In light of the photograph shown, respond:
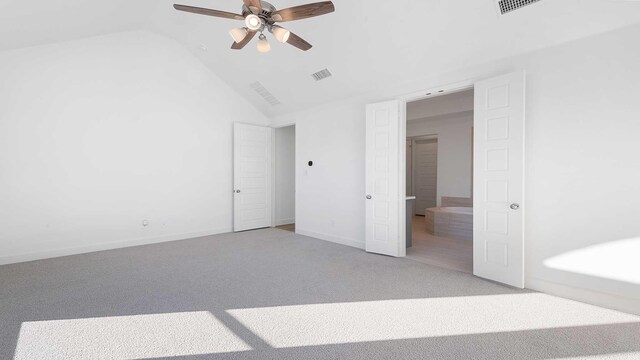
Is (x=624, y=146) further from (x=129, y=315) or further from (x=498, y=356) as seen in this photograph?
(x=129, y=315)

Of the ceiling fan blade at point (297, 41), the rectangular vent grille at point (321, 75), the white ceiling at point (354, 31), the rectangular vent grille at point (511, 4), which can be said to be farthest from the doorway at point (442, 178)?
the ceiling fan blade at point (297, 41)

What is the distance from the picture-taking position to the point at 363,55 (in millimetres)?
4133

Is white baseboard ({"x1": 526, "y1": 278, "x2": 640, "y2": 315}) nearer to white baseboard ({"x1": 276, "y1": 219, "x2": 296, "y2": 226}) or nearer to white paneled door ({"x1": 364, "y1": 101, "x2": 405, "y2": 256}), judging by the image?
white paneled door ({"x1": 364, "y1": 101, "x2": 405, "y2": 256})

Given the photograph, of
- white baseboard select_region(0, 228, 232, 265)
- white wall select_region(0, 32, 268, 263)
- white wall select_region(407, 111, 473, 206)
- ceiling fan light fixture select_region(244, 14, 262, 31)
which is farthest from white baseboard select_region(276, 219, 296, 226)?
ceiling fan light fixture select_region(244, 14, 262, 31)

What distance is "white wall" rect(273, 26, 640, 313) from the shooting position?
102 inches

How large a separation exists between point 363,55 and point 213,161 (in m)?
3.65

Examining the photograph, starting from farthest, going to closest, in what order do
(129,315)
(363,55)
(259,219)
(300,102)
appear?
(259,219)
(300,102)
(363,55)
(129,315)

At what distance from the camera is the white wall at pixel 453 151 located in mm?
7328

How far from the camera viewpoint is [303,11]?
2625 millimetres

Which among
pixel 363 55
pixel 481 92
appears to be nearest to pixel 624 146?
pixel 481 92

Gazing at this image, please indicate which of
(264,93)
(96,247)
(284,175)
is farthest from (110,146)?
(284,175)

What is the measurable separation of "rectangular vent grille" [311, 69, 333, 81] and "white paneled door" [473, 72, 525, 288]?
7.37 ft

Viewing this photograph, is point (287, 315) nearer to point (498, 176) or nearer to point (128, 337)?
point (128, 337)

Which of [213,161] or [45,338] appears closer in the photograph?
[45,338]
